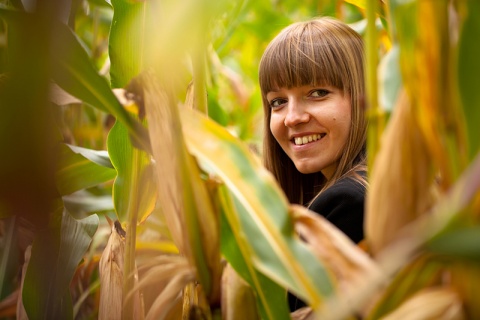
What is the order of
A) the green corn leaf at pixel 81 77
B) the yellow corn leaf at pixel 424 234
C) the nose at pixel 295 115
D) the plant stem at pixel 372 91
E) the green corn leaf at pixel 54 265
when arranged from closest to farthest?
1. the yellow corn leaf at pixel 424 234
2. the plant stem at pixel 372 91
3. the green corn leaf at pixel 81 77
4. the green corn leaf at pixel 54 265
5. the nose at pixel 295 115

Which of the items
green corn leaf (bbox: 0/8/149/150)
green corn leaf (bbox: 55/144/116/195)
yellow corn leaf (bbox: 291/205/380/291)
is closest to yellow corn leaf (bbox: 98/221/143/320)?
green corn leaf (bbox: 55/144/116/195)

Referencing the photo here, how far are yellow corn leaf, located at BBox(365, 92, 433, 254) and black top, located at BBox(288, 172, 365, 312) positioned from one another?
0.44 metres

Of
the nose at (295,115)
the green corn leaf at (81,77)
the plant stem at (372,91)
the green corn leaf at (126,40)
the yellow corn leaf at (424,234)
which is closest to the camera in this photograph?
the yellow corn leaf at (424,234)

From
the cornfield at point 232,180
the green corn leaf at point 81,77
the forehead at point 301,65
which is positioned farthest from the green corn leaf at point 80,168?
the forehead at point 301,65

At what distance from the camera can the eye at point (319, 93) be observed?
105 cm

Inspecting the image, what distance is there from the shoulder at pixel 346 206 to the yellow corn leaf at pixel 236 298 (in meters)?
0.33

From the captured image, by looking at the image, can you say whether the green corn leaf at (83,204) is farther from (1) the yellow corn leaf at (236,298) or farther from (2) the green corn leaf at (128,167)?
(1) the yellow corn leaf at (236,298)

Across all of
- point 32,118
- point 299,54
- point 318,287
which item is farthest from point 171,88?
point 299,54

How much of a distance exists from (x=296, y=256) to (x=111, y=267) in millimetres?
408

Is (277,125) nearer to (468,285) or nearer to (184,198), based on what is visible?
(184,198)

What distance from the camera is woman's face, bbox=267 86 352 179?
3.39ft

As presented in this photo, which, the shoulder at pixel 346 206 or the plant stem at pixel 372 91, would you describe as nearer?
the plant stem at pixel 372 91

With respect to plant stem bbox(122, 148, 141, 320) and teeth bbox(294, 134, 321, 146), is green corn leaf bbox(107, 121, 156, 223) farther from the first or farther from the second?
teeth bbox(294, 134, 321, 146)

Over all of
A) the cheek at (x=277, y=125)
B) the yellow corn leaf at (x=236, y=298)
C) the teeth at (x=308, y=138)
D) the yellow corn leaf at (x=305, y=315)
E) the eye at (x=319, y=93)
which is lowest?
the yellow corn leaf at (x=305, y=315)
